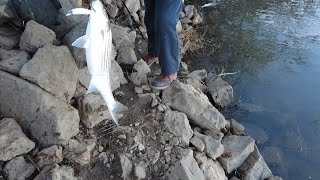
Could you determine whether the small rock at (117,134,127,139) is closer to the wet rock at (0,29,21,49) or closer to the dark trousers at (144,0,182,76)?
the dark trousers at (144,0,182,76)

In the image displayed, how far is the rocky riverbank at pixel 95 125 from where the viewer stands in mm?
3531

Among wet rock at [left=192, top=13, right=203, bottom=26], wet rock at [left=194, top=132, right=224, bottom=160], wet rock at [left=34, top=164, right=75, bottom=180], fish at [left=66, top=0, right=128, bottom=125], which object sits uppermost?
fish at [left=66, top=0, right=128, bottom=125]

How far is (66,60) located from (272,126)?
2.99m

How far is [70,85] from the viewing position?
392cm

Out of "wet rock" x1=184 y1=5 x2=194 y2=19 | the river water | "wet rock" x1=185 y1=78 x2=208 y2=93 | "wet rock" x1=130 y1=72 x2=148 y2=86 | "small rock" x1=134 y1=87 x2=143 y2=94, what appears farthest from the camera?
"wet rock" x1=184 y1=5 x2=194 y2=19

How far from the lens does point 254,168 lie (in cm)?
448

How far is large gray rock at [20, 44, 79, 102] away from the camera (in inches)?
147

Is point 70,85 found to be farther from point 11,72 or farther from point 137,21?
point 137,21

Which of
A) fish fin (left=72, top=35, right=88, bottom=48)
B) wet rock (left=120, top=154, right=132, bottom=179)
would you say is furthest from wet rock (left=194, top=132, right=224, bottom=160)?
fish fin (left=72, top=35, right=88, bottom=48)

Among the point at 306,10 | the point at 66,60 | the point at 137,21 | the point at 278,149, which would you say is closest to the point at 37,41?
the point at 66,60

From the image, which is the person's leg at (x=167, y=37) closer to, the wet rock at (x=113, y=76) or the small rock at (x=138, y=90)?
the small rock at (x=138, y=90)

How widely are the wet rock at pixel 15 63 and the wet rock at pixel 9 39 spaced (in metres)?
0.26

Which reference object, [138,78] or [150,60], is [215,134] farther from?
[150,60]

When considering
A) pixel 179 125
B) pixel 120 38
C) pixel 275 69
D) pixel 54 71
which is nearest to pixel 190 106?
pixel 179 125
